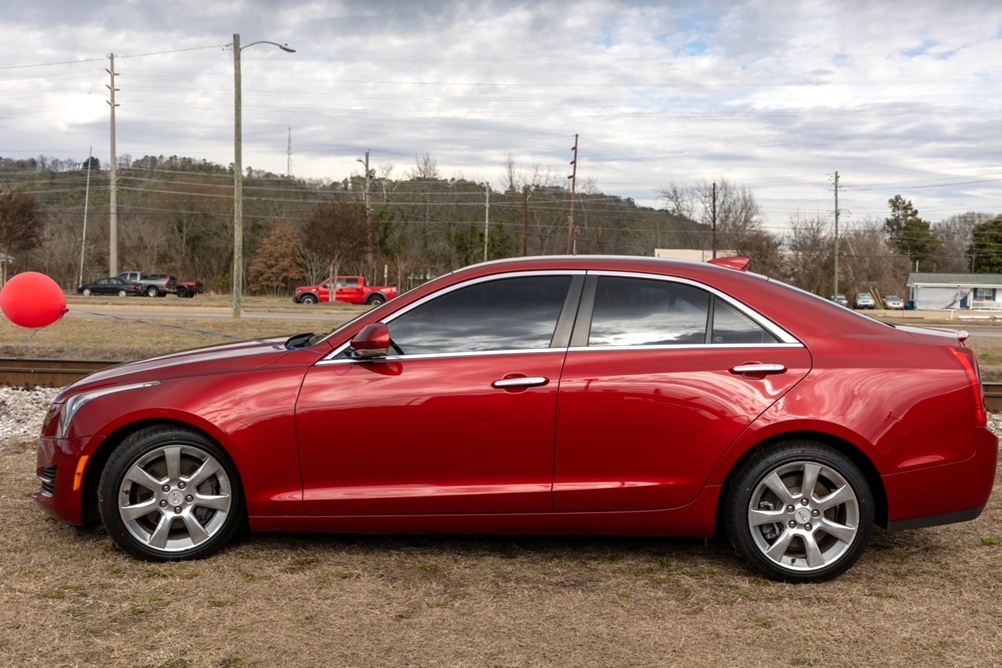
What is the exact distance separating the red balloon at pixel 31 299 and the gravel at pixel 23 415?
2.89 feet

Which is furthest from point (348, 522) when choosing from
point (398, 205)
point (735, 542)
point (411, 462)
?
point (398, 205)

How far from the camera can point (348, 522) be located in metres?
4.54

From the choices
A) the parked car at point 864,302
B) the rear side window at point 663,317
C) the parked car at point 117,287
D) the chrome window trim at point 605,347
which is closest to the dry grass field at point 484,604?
the chrome window trim at point 605,347

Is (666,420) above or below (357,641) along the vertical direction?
above

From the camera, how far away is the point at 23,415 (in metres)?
9.63

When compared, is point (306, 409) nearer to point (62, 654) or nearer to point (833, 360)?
point (62, 654)

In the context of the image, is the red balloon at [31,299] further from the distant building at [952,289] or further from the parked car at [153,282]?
the distant building at [952,289]

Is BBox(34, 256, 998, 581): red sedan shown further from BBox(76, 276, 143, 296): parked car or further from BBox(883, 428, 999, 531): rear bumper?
BBox(76, 276, 143, 296): parked car

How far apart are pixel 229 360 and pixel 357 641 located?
5.48 ft

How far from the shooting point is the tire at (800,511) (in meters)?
4.36

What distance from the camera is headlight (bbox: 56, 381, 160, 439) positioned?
4609 millimetres

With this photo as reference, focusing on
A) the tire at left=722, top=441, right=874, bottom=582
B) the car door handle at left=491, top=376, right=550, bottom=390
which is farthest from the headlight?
the tire at left=722, top=441, right=874, bottom=582

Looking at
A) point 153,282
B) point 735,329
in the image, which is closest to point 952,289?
point 153,282

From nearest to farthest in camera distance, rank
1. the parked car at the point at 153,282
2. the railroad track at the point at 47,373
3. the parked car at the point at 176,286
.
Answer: the railroad track at the point at 47,373, the parked car at the point at 153,282, the parked car at the point at 176,286
